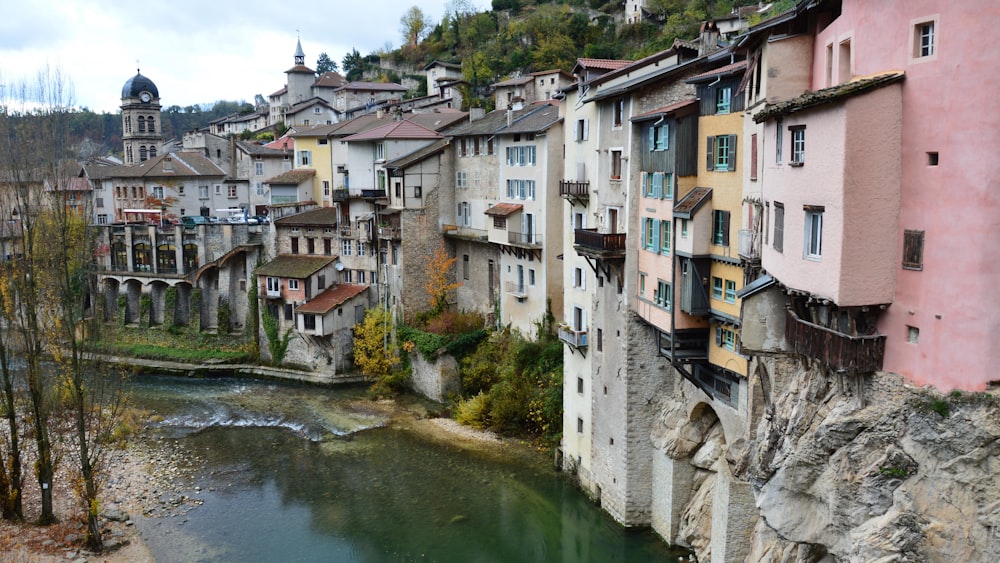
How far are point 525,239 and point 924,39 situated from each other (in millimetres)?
25807

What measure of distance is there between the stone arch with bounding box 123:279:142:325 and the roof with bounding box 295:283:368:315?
55.9 feet

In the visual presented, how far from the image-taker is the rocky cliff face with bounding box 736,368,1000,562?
13.2 m

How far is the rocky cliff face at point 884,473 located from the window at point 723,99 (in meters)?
8.00

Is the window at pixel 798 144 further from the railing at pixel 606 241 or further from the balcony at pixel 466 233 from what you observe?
the balcony at pixel 466 233

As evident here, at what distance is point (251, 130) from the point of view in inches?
3912

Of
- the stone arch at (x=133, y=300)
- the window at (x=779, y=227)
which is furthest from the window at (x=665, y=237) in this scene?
the stone arch at (x=133, y=300)

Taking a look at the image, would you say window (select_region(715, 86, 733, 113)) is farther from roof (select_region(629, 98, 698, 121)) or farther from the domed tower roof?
the domed tower roof

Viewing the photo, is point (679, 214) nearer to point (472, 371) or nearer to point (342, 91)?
point (472, 371)

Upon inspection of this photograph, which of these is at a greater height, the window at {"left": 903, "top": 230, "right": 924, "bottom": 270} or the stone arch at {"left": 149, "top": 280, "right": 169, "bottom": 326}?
the window at {"left": 903, "top": 230, "right": 924, "bottom": 270}

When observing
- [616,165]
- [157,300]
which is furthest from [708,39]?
[157,300]

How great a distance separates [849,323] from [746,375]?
6.92 m

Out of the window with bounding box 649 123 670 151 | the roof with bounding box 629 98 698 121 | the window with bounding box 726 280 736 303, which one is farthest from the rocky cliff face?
the window with bounding box 649 123 670 151

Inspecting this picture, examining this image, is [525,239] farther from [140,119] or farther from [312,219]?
[140,119]

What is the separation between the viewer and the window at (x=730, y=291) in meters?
22.2
